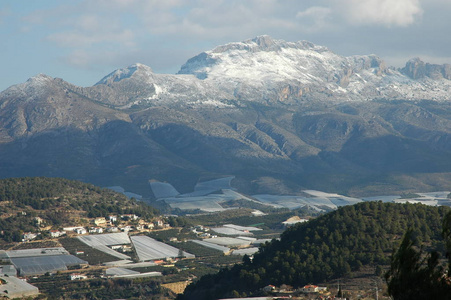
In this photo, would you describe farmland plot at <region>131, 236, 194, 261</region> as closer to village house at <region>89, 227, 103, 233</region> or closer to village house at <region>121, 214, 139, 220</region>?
village house at <region>89, 227, 103, 233</region>

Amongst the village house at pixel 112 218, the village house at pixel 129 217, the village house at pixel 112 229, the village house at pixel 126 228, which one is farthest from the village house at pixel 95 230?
the village house at pixel 129 217

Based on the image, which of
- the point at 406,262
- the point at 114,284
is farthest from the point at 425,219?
the point at 406,262

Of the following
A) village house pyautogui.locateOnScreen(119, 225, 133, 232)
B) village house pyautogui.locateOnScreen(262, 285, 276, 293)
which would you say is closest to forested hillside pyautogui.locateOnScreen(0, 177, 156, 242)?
village house pyautogui.locateOnScreen(119, 225, 133, 232)

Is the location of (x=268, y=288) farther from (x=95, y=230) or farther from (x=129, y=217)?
(x=129, y=217)

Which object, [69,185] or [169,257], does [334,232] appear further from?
[69,185]

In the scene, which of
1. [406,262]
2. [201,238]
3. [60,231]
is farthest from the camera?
[201,238]
